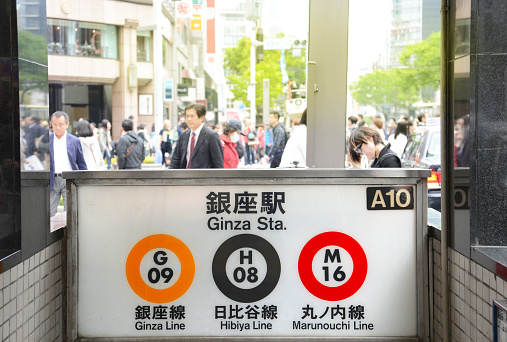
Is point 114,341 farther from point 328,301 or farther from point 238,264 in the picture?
point 328,301

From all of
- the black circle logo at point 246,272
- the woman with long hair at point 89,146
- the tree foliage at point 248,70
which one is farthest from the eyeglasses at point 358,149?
the tree foliage at point 248,70

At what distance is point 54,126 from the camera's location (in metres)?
9.09

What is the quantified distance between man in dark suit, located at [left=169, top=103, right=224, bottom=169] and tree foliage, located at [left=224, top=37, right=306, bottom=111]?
30409 millimetres

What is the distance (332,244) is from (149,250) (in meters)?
1.24

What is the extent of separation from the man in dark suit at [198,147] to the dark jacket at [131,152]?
3.57 m

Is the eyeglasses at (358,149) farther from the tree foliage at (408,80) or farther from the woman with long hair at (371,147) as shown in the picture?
the tree foliage at (408,80)

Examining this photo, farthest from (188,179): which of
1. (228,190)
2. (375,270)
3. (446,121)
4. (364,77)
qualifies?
(364,77)

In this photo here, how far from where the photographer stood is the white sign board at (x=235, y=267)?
4.33 meters

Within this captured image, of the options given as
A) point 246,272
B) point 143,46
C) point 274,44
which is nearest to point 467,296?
point 246,272

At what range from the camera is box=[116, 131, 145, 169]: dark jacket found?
A: 1173 cm

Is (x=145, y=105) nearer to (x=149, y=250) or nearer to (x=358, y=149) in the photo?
(x=358, y=149)

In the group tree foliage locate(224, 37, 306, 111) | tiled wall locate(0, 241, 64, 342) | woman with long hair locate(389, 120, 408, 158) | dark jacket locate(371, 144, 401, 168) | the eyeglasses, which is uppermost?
tree foliage locate(224, 37, 306, 111)

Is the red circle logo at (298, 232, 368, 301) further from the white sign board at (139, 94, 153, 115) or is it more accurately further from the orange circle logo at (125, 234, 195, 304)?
the white sign board at (139, 94, 153, 115)

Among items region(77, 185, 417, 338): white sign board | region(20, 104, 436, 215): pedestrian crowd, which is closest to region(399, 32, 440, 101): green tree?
region(20, 104, 436, 215): pedestrian crowd
